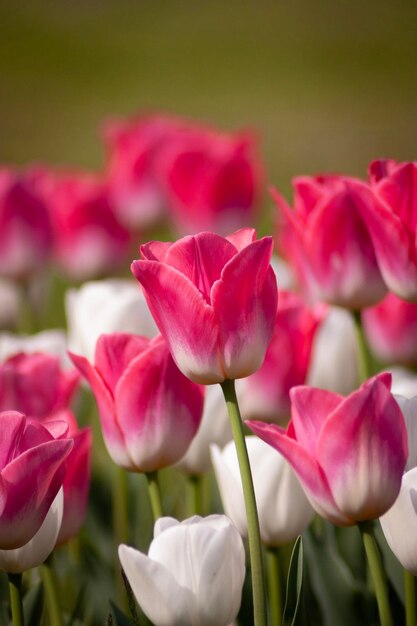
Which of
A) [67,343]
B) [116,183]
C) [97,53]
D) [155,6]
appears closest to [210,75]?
[97,53]

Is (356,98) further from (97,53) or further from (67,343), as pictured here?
(67,343)

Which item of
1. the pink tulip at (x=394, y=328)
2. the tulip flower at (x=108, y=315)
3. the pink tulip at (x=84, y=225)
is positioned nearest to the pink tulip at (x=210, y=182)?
the pink tulip at (x=84, y=225)

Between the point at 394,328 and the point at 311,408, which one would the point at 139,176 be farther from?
the point at 311,408

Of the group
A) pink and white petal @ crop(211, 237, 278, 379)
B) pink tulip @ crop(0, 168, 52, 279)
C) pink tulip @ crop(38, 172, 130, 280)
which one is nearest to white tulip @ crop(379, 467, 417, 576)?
pink and white petal @ crop(211, 237, 278, 379)

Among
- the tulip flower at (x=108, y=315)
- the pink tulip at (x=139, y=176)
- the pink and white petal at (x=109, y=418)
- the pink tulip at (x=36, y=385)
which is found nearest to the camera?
the pink and white petal at (x=109, y=418)

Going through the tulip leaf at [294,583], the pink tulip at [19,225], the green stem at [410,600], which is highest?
the pink tulip at [19,225]

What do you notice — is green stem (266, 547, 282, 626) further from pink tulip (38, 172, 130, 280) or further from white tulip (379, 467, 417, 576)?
pink tulip (38, 172, 130, 280)

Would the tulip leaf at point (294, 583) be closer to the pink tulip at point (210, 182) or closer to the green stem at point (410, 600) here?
the green stem at point (410, 600)
